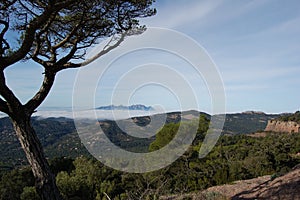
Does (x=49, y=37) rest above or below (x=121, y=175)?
above

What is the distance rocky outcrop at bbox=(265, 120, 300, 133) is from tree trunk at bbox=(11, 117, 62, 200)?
43.9 meters

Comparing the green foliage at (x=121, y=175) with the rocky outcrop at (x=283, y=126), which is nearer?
the green foliage at (x=121, y=175)

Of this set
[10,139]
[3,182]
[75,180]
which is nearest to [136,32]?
[75,180]

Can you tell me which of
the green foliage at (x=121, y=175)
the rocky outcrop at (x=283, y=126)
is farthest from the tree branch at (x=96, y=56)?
the rocky outcrop at (x=283, y=126)

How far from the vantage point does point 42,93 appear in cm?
366

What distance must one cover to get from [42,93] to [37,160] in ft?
→ 2.91

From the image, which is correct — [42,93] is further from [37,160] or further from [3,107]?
[37,160]

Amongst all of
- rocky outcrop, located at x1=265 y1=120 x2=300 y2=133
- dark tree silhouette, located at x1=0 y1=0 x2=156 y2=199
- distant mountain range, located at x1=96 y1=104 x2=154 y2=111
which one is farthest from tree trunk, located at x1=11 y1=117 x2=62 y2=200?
rocky outcrop, located at x1=265 y1=120 x2=300 y2=133

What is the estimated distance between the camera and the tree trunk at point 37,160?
3146 mm

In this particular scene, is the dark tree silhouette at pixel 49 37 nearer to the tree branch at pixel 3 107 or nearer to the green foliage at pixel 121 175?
the tree branch at pixel 3 107

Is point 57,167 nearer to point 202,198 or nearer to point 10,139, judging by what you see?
point 202,198

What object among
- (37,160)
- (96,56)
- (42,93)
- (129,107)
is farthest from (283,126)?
(37,160)

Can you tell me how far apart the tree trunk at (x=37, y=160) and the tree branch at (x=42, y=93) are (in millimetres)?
178

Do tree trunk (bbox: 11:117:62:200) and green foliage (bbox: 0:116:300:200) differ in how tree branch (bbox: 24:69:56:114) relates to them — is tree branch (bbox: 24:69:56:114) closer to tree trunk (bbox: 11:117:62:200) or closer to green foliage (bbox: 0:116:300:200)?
tree trunk (bbox: 11:117:62:200)
